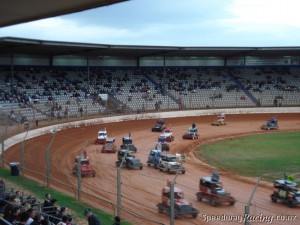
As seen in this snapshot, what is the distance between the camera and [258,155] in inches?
1240

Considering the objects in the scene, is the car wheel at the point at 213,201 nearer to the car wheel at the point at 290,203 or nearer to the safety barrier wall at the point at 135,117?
the car wheel at the point at 290,203

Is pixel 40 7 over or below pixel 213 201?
over

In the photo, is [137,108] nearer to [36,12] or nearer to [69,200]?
[69,200]

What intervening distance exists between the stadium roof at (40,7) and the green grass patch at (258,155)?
647 inches

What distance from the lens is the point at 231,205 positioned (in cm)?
1589

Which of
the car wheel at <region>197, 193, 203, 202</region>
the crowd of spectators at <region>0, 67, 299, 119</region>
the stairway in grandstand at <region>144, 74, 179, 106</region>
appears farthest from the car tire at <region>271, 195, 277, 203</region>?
the stairway in grandstand at <region>144, 74, 179, 106</region>

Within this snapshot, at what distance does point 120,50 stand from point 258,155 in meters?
31.5

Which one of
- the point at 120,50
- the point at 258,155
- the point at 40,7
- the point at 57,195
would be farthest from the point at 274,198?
the point at 120,50

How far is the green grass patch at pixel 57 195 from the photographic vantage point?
1612 cm

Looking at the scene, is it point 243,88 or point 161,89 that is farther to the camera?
point 243,88

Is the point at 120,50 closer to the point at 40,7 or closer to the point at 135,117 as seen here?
the point at 135,117

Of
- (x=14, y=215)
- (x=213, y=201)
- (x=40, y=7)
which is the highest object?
(x=40, y=7)

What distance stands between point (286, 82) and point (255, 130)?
24.8m

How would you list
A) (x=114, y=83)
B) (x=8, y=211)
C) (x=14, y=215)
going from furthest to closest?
(x=114, y=83) < (x=8, y=211) < (x=14, y=215)
